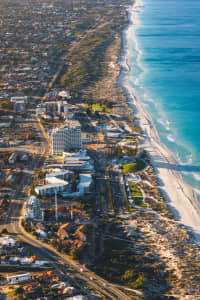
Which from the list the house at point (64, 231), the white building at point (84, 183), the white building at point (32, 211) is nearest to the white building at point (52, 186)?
the white building at point (84, 183)

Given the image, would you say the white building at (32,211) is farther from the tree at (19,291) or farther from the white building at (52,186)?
the tree at (19,291)

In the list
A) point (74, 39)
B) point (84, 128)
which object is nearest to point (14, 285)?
point (84, 128)

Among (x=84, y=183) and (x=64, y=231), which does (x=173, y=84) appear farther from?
(x=64, y=231)

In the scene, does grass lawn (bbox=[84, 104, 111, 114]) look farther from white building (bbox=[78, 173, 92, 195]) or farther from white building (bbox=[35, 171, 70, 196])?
white building (bbox=[35, 171, 70, 196])

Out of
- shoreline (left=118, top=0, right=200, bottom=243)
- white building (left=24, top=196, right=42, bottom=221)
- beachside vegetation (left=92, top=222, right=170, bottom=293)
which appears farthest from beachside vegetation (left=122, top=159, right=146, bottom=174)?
white building (left=24, top=196, right=42, bottom=221)

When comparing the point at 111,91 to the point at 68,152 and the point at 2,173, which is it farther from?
the point at 2,173

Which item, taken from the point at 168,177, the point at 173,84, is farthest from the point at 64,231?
the point at 173,84
